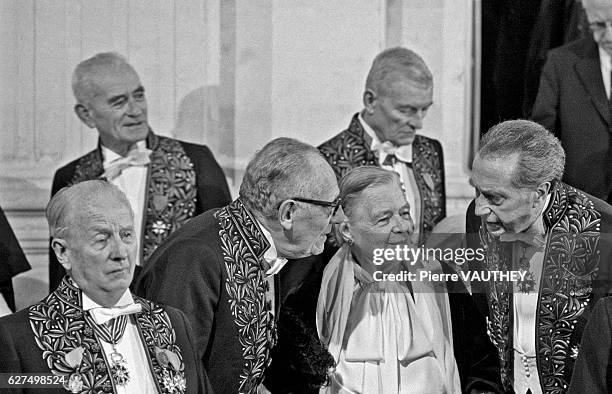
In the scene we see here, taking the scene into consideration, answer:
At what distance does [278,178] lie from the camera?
14.1ft

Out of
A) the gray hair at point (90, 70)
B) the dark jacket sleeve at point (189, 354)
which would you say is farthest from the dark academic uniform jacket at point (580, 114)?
the dark jacket sleeve at point (189, 354)

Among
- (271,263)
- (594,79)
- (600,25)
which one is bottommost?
(271,263)

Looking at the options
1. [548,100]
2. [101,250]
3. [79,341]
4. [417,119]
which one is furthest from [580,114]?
[79,341]

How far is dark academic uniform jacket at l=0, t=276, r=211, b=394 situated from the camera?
3.71 meters

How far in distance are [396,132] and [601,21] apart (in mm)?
907

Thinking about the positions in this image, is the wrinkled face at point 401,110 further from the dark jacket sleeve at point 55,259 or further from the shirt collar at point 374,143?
the dark jacket sleeve at point 55,259

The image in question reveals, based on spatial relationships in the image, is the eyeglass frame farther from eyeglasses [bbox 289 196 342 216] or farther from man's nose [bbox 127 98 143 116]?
man's nose [bbox 127 98 143 116]

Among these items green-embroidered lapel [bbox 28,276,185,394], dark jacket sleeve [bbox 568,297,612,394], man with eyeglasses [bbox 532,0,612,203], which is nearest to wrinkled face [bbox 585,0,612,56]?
man with eyeglasses [bbox 532,0,612,203]

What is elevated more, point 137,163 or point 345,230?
point 137,163

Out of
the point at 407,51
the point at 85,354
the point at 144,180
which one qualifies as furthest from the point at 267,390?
the point at 407,51

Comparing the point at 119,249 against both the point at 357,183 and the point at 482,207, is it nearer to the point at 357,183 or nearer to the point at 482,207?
the point at 357,183

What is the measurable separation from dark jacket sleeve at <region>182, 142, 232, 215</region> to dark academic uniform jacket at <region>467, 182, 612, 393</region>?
4.21ft

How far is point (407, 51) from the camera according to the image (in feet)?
17.6

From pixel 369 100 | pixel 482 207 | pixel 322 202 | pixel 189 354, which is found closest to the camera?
pixel 189 354
